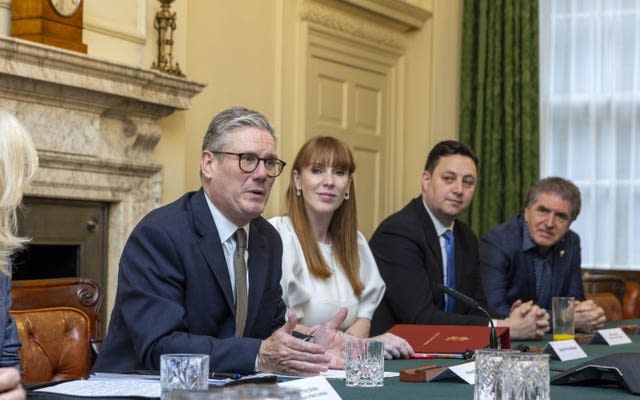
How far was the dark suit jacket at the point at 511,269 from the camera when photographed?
4.25 m

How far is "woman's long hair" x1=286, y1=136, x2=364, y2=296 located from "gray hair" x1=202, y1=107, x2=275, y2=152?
0.94 meters

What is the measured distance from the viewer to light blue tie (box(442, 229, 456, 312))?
12.8ft

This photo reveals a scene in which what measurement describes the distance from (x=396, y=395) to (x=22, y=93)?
265 cm

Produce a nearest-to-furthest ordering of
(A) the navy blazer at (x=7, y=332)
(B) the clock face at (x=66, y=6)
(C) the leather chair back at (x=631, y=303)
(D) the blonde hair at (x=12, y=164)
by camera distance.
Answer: (D) the blonde hair at (x=12, y=164), (A) the navy blazer at (x=7, y=332), (B) the clock face at (x=66, y=6), (C) the leather chair back at (x=631, y=303)

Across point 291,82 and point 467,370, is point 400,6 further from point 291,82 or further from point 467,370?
point 467,370

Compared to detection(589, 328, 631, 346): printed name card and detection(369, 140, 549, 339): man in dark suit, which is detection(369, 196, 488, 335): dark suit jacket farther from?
detection(589, 328, 631, 346): printed name card

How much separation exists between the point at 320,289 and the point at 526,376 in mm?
1791

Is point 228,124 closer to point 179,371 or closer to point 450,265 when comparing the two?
point 179,371

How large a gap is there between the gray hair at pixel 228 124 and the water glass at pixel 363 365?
2.47 feet

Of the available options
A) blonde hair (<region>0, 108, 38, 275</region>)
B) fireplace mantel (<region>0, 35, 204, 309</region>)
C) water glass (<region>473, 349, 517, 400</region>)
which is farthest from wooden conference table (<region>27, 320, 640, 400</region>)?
fireplace mantel (<region>0, 35, 204, 309</region>)

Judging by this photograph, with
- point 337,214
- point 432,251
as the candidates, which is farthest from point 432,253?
point 337,214

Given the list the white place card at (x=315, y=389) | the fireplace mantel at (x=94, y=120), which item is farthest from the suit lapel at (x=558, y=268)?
the white place card at (x=315, y=389)

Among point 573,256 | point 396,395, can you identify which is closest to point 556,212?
point 573,256

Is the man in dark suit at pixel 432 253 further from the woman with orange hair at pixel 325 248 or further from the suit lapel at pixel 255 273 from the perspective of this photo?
the suit lapel at pixel 255 273
